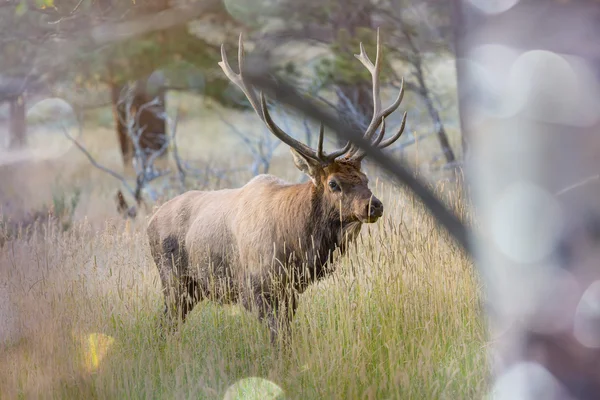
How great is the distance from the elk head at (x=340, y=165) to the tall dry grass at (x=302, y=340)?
0.67 feet

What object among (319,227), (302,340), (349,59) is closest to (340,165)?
(319,227)

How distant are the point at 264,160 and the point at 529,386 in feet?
29.7

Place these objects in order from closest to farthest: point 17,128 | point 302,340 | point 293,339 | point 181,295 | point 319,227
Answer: point 293,339, point 302,340, point 319,227, point 181,295, point 17,128

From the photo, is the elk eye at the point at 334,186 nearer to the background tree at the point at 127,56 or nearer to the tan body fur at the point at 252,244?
the tan body fur at the point at 252,244

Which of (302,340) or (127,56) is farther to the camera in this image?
(127,56)

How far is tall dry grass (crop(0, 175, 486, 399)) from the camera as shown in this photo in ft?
11.6

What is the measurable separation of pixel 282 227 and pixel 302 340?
775mm

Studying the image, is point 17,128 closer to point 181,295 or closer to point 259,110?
point 181,295

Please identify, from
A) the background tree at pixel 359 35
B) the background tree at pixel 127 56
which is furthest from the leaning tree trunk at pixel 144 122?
the background tree at pixel 359 35

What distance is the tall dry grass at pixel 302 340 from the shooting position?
11.6 ft

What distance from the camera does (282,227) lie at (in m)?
4.51

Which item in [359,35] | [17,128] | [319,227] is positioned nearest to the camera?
[319,227]

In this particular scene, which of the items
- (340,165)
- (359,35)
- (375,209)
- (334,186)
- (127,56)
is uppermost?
(359,35)

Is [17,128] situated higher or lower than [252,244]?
higher
